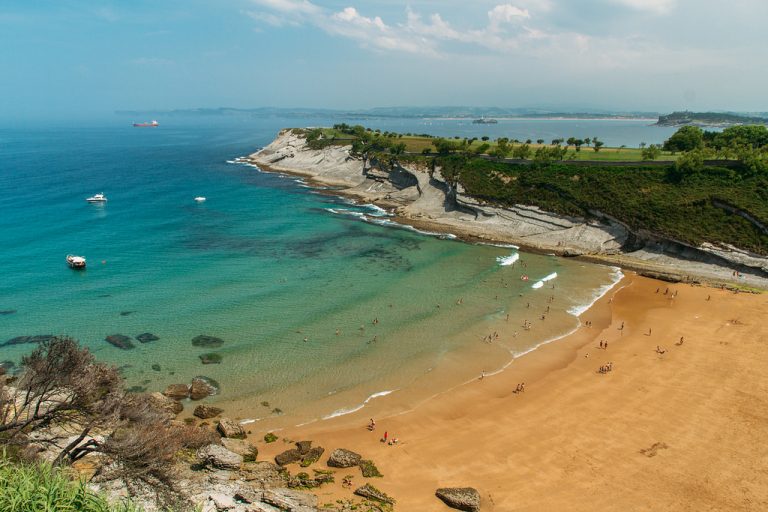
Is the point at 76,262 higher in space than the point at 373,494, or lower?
higher

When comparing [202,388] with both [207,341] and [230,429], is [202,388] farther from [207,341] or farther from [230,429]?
[207,341]

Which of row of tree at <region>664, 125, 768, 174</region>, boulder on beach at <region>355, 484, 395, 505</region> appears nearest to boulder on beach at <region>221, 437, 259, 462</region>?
boulder on beach at <region>355, 484, 395, 505</region>

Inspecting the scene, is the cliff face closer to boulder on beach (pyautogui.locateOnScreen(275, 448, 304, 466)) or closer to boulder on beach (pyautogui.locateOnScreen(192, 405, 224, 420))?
boulder on beach (pyautogui.locateOnScreen(192, 405, 224, 420))

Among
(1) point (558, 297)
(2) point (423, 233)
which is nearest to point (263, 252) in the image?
(2) point (423, 233)

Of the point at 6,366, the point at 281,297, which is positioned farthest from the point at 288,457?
the point at 6,366

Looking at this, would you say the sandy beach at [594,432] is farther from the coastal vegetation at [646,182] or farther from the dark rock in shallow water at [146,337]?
the coastal vegetation at [646,182]

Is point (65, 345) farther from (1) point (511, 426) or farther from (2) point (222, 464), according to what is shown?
(1) point (511, 426)
